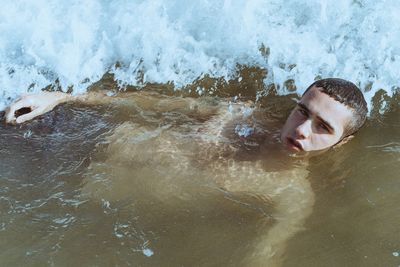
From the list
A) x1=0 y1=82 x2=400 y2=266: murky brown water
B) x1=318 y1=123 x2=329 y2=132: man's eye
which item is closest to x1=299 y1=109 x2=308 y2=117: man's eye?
x1=318 y1=123 x2=329 y2=132: man's eye

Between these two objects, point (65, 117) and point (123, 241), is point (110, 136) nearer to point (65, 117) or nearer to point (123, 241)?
point (65, 117)

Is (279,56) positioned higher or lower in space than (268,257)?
higher

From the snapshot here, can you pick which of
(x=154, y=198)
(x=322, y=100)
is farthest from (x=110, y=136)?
(x=322, y=100)

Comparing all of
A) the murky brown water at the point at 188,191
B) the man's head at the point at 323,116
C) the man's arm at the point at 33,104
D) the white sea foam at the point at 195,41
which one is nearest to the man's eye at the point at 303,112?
the man's head at the point at 323,116

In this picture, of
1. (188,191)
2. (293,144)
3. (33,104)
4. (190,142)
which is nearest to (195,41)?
(190,142)

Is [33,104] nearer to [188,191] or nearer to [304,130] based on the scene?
[188,191]

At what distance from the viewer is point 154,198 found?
359 centimetres

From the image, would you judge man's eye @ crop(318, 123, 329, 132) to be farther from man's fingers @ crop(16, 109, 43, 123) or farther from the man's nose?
man's fingers @ crop(16, 109, 43, 123)

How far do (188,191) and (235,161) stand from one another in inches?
19.6

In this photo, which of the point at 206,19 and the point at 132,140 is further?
the point at 206,19

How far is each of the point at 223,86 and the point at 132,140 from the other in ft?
4.26

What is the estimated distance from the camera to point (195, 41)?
537 centimetres

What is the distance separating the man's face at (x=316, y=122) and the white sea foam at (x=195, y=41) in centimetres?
102

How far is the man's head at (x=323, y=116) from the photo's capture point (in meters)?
3.83
